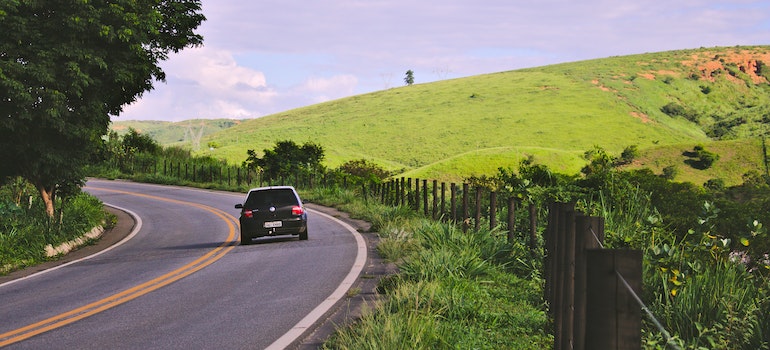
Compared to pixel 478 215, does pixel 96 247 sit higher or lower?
lower

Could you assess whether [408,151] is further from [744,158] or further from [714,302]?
[714,302]

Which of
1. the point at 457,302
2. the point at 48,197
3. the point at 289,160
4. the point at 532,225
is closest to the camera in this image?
the point at 457,302

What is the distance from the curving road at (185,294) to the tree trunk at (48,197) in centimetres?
222

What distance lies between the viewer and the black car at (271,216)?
1877 centimetres

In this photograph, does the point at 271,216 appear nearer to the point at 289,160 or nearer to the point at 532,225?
the point at 532,225

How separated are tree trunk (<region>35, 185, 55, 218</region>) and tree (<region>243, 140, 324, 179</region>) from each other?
2284cm

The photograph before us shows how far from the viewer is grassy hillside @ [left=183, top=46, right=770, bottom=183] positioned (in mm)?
97250

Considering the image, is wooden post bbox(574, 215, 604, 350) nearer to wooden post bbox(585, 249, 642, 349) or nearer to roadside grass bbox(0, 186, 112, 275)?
wooden post bbox(585, 249, 642, 349)

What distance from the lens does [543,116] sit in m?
117

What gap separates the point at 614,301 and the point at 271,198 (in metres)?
16.3

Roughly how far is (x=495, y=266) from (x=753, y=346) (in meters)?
5.24

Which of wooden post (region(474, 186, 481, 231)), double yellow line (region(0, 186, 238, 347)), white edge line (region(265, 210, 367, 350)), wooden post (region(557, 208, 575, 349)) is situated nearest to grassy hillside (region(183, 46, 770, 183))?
wooden post (region(474, 186, 481, 231))

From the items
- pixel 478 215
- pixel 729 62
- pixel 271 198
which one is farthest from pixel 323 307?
pixel 729 62

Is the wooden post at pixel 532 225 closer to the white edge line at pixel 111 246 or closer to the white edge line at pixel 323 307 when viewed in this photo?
the white edge line at pixel 323 307
